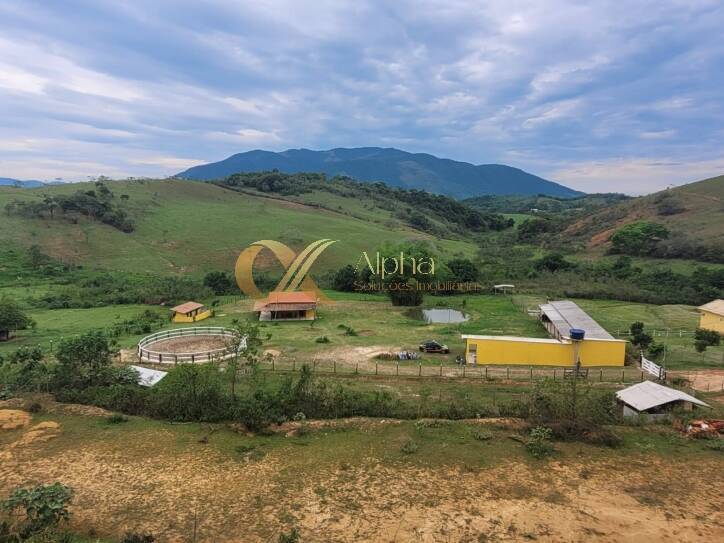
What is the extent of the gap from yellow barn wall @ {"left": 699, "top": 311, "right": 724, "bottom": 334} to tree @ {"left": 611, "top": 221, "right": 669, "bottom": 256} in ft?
107

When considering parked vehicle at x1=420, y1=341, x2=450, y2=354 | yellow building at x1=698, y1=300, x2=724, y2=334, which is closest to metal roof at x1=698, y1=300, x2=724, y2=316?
yellow building at x1=698, y1=300, x2=724, y2=334

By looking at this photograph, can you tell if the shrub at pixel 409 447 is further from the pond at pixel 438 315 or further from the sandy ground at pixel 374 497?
the pond at pixel 438 315

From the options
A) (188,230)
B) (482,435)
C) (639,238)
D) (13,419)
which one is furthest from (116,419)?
(639,238)

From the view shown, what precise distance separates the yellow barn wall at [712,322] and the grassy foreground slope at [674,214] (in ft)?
107

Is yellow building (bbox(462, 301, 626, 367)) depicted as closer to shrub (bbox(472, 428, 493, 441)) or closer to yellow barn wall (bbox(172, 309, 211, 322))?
shrub (bbox(472, 428, 493, 441))

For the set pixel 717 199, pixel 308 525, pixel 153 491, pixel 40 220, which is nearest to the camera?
pixel 308 525

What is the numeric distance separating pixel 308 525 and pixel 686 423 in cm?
1358

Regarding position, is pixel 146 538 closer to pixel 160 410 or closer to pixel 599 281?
pixel 160 410

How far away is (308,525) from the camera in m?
11.0

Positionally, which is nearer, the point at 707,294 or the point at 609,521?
the point at 609,521

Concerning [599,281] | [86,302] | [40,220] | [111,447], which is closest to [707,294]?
[599,281]

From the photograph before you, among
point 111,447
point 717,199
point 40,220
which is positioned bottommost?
point 111,447

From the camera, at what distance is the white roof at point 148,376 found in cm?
1900

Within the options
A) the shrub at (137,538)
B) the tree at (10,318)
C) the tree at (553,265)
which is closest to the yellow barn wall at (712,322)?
the tree at (553,265)
